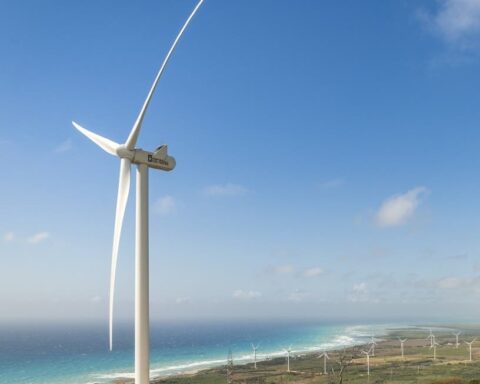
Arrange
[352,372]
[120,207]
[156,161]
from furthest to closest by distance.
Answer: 1. [352,372]
2. [120,207]
3. [156,161]

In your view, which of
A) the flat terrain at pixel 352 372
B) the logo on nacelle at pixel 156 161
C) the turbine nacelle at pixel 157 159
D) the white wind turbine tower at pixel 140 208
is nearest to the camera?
the white wind turbine tower at pixel 140 208

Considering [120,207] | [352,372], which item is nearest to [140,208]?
[120,207]

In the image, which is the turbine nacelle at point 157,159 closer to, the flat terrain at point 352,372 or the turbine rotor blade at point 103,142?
the turbine rotor blade at point 103,142

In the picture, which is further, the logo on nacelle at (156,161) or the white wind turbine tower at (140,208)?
the logo on nacelle at (156,161)

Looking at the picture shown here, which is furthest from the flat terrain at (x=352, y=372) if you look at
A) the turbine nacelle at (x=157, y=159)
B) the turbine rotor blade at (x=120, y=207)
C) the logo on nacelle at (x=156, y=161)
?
the turbine rotor blade at (x=120, y=207)

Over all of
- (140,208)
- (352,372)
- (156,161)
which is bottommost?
(352,372)

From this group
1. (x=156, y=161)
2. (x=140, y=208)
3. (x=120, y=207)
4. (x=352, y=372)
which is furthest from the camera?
(x=352, y=372)

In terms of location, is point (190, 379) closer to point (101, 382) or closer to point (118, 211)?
point (101, 382)

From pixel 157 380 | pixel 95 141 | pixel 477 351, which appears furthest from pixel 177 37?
pixel 477 351

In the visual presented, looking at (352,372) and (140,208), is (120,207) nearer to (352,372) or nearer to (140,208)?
(140,208)

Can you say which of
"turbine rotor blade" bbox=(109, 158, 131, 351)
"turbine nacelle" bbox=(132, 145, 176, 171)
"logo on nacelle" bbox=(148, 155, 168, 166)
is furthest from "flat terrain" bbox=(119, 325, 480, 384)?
"turbine rotor blade" bbox=(109, 158, 131, 351)
